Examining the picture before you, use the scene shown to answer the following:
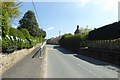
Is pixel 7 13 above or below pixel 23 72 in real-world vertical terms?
above

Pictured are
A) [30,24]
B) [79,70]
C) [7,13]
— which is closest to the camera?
[7,13]

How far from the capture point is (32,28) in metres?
78.6

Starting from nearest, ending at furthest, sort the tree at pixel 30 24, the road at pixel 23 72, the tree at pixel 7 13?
the road at pixel 23 72, the tree at pixel 7 13, the tree at pixel 30 24

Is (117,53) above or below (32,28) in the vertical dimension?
below

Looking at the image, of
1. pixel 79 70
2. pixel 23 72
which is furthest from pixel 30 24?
pixel 23 72

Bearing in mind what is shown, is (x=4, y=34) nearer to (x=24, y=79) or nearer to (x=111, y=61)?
(x=24, y=79)

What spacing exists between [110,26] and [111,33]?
0.97 meters

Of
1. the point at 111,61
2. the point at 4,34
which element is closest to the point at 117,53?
the point at 111,61

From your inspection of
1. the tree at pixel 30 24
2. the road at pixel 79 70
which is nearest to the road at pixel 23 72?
the road at pixel 79 70

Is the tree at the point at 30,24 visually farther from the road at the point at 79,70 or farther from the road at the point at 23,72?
the road at the point at 23,72

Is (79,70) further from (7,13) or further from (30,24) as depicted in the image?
(30,24)

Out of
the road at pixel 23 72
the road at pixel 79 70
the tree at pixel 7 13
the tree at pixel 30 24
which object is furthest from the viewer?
the tree at pixel 30 24

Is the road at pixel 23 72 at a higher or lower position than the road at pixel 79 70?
higher

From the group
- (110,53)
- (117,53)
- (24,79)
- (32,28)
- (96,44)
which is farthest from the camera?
(32,28)
